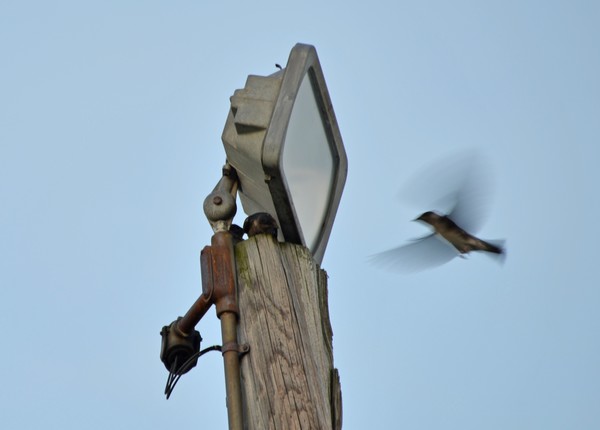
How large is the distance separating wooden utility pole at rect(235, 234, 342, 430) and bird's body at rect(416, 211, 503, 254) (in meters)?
1.38

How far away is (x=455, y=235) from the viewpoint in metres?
4.18

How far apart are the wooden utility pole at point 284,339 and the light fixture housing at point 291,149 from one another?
127 millimetres

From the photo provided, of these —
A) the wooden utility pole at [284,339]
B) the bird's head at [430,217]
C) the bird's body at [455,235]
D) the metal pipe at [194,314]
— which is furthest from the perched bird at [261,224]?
the bird's head at [430,217]

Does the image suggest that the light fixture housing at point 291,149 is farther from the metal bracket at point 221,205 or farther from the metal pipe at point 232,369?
the metal pipe at point 232,369

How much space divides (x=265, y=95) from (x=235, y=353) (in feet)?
2.21

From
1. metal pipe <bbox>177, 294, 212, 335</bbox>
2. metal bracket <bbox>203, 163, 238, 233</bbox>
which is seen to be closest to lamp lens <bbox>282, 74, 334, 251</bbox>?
metal bracket <bbox>203, 163, 238, 233</bbox>

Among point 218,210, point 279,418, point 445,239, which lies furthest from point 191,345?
point 445,239

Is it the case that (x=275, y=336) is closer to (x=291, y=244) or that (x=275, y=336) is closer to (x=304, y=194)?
(x=291, y=244)

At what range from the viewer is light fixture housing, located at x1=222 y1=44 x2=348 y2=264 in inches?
108

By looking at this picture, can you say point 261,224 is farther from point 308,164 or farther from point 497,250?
point 497,250

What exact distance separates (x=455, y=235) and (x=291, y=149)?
1482 millimetres

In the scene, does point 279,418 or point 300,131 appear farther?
point 300,131

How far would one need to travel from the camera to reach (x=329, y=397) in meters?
2.49

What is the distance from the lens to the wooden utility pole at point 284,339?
2.37m
